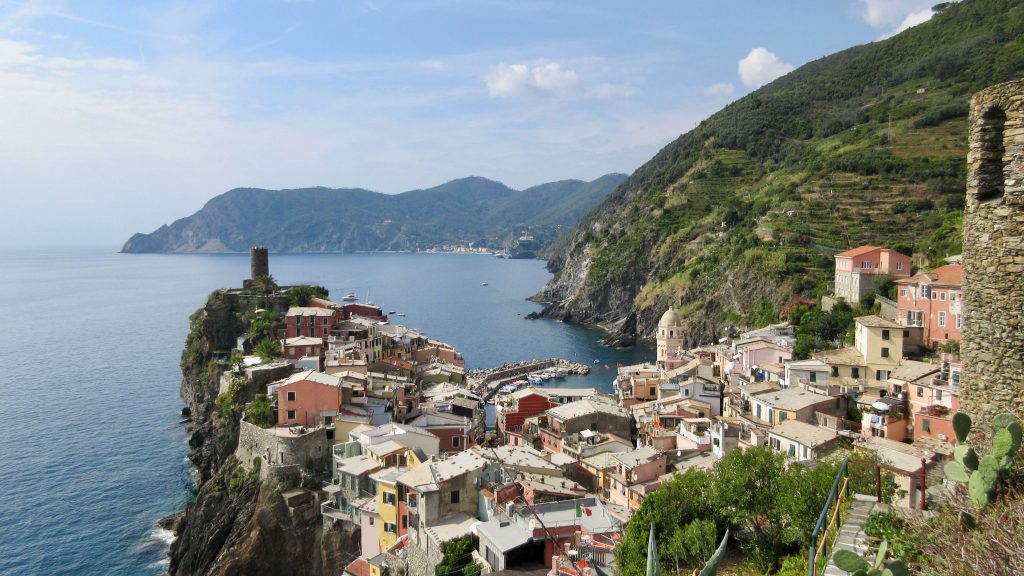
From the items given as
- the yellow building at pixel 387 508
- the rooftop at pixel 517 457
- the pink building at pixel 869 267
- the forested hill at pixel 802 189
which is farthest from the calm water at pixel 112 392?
the pink building at pixel 869 267

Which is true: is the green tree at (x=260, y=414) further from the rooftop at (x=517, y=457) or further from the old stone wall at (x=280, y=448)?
the rooftop at (x=517, y=457)

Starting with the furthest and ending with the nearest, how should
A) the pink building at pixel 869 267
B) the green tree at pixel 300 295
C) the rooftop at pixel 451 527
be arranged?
the green tree at pixel 300 295 → the pink building at pixel 869 267 → the rooftop at pixel 451 527

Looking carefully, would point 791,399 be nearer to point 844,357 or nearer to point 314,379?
point 844,357

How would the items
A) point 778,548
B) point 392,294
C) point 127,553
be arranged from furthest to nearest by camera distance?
point 392,294, point 127,553, point 778,548

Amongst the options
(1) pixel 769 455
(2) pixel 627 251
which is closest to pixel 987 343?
(1) pixel 769 455

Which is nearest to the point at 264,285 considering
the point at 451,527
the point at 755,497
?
the point at 451,527

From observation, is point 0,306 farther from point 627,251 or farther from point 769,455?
point 769,455

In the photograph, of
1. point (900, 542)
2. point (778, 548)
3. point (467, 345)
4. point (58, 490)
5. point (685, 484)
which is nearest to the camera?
point (900, 542)
